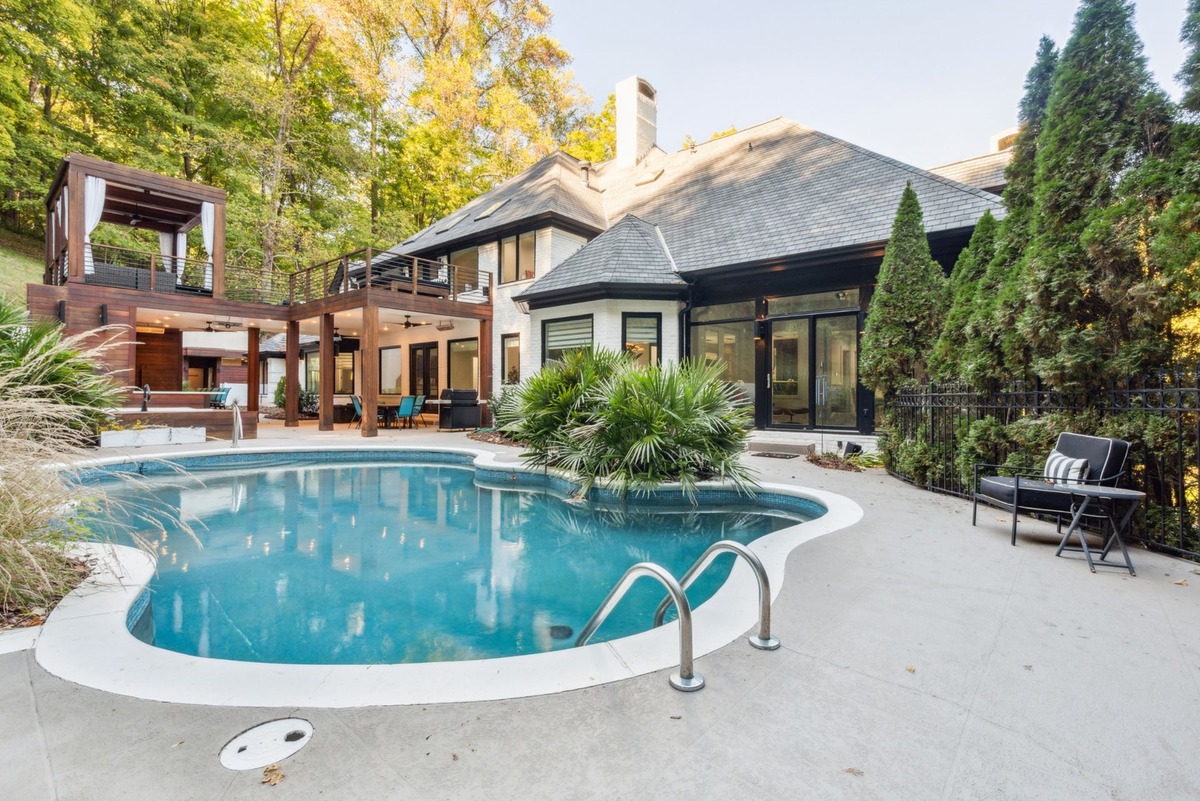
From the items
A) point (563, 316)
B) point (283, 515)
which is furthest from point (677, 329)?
point (283, 515)

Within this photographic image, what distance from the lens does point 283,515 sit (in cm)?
609

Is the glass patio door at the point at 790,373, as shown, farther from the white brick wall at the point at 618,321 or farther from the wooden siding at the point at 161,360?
the wooden siding at the point at 161,360

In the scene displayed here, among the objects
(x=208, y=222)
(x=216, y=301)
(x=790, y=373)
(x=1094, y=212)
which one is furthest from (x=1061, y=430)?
(x=208, y=222)

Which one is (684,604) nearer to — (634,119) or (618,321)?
(618,321)

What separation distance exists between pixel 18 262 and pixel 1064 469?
28972mm

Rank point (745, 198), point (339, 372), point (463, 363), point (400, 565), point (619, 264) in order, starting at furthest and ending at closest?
point (339, 372), point (463, 363), point (745, 198), point (619, 264), point (400, 565)

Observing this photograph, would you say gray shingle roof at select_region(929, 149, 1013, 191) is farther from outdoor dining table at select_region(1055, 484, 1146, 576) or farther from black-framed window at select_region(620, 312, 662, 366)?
outdoor dining table at select_region(1055, 484, 1146, 576)

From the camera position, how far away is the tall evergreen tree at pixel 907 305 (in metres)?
7.40

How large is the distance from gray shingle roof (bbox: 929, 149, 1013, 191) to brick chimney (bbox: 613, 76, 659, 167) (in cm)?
891

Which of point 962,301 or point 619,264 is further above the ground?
point 619,264

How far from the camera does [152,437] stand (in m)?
10.0

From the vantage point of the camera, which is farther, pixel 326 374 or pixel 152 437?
pixel 326 374

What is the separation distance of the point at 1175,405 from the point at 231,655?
6.39 meters

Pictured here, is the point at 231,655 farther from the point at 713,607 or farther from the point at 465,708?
the point at 713,607
